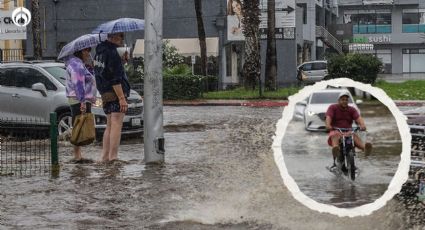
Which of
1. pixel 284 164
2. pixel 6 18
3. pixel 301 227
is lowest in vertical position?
pixel 301 227

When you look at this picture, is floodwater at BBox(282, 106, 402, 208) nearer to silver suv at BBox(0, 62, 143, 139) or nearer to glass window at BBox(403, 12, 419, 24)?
silver suv at BBox(0, 62, 143, 139)

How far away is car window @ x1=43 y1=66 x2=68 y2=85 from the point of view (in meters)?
14.8

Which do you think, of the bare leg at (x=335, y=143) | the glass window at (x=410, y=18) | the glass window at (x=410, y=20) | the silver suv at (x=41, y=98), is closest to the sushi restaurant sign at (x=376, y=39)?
the glass window at (x=410, y=20)

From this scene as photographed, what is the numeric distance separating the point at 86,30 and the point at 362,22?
118ft

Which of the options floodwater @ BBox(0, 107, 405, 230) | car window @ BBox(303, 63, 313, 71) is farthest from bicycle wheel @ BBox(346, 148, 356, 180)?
car window @ BBox(303, 63, 313, 71)

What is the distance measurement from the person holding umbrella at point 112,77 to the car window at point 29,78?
15.3 feet

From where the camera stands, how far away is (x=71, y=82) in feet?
34.7

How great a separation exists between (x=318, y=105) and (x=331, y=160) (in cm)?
50

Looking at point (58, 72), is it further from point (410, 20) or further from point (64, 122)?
point (410, 20)

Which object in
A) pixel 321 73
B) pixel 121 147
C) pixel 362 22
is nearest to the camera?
pixel 121 147

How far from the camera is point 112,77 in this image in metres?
10.0

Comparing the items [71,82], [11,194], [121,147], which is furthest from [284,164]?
[121,147]

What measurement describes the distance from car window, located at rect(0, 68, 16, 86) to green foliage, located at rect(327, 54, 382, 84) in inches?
763

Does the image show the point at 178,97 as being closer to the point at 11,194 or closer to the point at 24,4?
the point at 24,4
